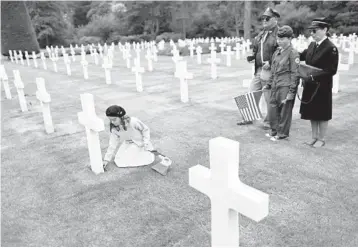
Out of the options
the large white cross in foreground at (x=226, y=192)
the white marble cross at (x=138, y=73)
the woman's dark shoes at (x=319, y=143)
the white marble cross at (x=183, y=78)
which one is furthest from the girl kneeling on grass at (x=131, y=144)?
the white marble cross at (x=138, y=73)

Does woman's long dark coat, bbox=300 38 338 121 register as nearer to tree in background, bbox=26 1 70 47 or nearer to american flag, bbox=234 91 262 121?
american flag, bbox=234 91 262 121

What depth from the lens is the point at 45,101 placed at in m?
6.03

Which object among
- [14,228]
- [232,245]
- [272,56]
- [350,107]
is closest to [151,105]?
[272,56]

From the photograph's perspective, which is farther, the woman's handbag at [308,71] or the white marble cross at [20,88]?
the white marble cross at [20,88]

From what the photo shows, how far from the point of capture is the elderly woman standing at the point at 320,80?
169 inches

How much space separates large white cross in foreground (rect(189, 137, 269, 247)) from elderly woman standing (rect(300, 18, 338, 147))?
116 inches

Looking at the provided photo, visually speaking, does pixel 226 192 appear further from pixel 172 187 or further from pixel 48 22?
pixel 48 22

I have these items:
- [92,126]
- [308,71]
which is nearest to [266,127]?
[308,71]

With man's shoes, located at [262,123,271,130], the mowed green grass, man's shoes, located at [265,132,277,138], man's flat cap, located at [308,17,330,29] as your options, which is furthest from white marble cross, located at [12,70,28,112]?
man's flat cap, located at [308,17,330,29]

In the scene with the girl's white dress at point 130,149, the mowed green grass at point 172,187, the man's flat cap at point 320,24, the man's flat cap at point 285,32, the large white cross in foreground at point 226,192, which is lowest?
the mowed green grass at point 172,187

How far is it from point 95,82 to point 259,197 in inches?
435

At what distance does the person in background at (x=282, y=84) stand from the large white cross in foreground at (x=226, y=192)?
9.93ft

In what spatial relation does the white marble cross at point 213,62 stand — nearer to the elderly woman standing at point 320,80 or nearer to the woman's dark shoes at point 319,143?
the elderly woman standing at point 320,80

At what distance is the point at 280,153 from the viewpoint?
183 inches
